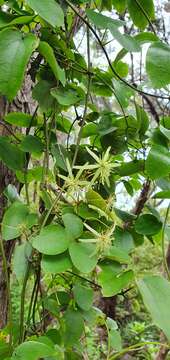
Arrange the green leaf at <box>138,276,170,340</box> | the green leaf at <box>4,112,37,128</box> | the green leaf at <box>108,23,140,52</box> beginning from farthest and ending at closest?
the green leaf at <box>4,112,37,128</box> < the green leaf at <box>108,23,140,52</box> < the green leaf at <box>138,276,170,340</box>

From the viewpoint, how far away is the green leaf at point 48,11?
32 centimetres

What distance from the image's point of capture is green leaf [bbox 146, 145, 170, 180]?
15.0 inches

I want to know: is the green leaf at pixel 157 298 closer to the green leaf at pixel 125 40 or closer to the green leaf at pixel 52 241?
the green leaf at pixel 52 241

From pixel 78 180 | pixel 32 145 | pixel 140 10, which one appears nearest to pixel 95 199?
pixel 78 180

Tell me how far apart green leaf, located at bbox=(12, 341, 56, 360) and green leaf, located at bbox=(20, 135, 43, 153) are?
8.0 inches

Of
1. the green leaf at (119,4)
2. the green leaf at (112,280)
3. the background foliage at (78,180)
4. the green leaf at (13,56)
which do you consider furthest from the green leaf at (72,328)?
the green leaf at (119,4)

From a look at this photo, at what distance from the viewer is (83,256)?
0.33 m

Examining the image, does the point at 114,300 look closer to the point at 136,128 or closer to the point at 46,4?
the point at 136,128

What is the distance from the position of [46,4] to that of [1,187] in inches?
13.2

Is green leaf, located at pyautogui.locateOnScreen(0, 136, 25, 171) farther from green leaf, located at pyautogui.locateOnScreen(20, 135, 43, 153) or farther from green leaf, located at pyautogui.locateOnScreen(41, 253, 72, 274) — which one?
green leaf, located at pyautogui.locateOnScreen(41, 253, 72, 274)

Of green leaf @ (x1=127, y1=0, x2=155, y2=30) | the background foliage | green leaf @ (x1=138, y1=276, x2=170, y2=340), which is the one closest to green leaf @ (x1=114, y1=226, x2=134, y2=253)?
the background foliage

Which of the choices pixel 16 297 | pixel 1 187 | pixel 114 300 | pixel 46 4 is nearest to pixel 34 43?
pixel 46 4

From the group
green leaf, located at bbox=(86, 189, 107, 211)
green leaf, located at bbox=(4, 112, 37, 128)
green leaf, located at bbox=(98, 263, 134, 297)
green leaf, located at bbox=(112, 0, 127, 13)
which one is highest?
green leaf, located at bbox=(112, 0, 127, 13)

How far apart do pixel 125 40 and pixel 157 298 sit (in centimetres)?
22
